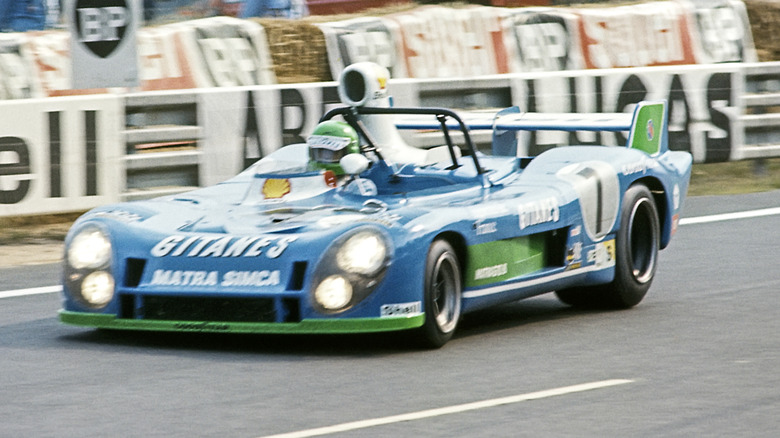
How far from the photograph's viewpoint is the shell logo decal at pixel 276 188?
23.8 feet

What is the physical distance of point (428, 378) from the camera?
19.6 feet

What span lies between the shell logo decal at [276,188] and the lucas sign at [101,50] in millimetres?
4110

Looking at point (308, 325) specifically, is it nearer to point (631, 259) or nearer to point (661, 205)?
point (631, 259)

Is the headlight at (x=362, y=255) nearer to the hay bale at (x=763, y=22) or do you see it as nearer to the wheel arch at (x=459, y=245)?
the wheel arch at (x=459, y=245)

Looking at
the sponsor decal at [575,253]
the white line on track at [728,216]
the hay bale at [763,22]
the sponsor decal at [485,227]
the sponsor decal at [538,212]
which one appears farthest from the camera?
the hay bale at [763,22]

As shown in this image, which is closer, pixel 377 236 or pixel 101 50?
pixel 377 236

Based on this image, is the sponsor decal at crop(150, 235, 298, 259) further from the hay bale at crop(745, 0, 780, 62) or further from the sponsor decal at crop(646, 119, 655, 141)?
the hay bale at crop(745, 0, 780, 62)

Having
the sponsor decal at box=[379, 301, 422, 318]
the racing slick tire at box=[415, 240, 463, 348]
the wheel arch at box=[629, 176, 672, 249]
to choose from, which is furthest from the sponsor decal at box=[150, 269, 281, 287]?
the wheel arch at box=[629, 176, 672, 249]

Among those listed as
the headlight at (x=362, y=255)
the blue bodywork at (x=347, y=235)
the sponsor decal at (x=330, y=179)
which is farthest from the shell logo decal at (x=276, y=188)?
the headlight at (x=362, y=255)

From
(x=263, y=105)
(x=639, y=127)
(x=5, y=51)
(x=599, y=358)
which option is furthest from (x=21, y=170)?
Answer: (x=599, y=358)

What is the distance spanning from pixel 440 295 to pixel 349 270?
56 cm

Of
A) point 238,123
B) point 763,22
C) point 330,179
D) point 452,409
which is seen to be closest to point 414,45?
point 238,123

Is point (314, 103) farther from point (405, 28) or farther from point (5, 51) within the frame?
point (405, 28)

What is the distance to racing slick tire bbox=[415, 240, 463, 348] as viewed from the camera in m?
6.48
